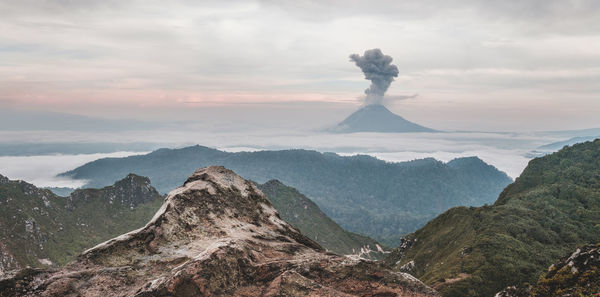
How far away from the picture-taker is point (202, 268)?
16922 mm

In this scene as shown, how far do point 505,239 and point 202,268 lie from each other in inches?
4572

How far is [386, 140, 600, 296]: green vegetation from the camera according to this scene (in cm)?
8706

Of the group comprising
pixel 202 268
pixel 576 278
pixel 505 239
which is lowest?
pixel 505 239

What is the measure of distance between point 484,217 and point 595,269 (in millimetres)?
127778

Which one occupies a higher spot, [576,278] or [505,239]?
[576,278]

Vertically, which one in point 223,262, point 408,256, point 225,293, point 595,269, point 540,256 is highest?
point 223,262

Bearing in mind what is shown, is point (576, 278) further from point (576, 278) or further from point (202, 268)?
point (202, 268)

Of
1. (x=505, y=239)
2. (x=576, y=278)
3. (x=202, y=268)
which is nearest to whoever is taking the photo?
(x=202, y=268)

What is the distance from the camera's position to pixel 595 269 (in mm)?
25156

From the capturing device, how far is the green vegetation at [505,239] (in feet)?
286

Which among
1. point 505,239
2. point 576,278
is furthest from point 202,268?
point 505,239

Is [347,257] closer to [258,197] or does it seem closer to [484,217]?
[258,197]

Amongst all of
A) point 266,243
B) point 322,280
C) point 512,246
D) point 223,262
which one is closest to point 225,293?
point 223,262

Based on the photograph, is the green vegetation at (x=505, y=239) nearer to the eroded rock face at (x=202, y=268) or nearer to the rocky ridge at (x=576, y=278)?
the rocky ridge at (x=576, y=278)
